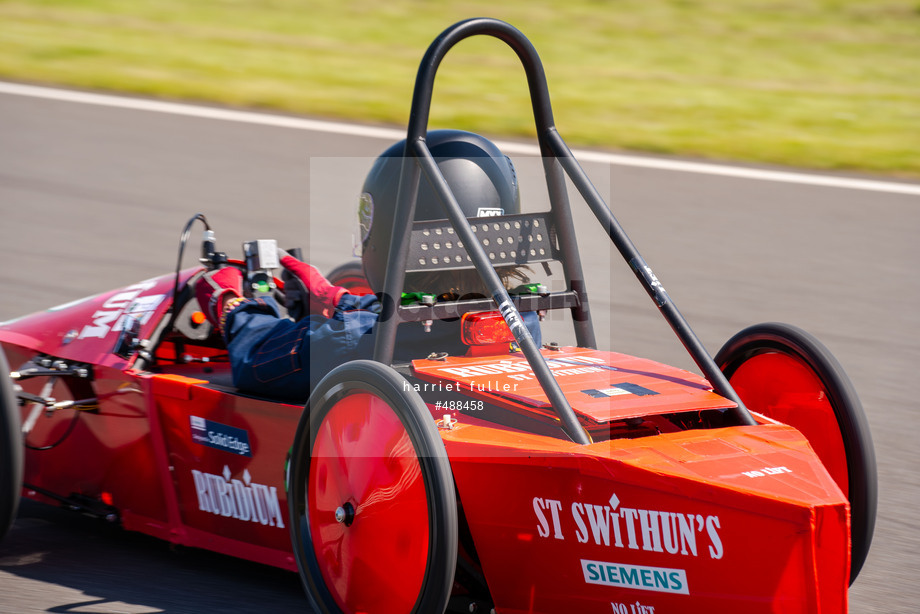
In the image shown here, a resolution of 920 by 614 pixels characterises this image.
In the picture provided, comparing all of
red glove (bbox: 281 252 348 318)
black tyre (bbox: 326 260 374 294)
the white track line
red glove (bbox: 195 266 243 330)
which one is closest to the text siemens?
red glove (bbox: 281 252 348 318)

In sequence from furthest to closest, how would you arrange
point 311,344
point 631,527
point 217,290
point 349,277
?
point 349,277 → point 217,290 → point 311,344 → point 631,527

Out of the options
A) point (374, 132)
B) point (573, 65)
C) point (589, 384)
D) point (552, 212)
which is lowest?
point (589, 384)

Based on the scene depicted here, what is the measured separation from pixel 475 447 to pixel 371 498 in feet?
1.04

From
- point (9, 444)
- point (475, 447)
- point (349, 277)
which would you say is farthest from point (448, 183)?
point (349, 277)

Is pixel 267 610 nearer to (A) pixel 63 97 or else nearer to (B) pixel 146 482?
(B) pixel 146 482

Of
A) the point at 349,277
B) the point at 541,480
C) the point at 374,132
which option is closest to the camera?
the point at 541,480

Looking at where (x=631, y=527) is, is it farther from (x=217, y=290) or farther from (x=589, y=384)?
(x=217, y=290)

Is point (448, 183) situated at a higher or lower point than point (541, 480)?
higher

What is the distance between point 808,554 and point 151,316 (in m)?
2.36

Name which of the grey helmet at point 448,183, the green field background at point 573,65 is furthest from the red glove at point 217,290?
the green field background at point 573,65

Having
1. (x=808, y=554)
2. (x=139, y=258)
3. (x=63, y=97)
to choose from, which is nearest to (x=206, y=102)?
(x=63, y=97)

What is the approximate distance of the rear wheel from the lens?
3559 millimetres

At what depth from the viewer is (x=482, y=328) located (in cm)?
368

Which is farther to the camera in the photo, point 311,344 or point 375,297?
point 375,297
